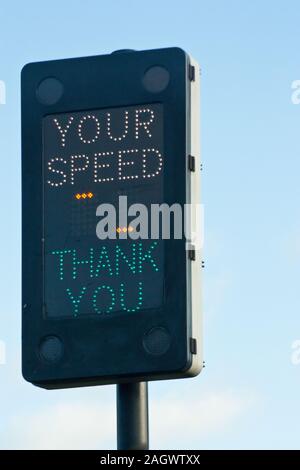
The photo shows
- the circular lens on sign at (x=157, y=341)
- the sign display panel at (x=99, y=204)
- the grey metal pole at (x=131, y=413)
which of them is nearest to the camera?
the circular lens on sign at (x=157, y=341)

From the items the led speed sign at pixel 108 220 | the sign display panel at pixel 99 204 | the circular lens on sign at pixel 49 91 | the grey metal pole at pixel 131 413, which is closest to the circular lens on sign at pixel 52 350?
the led speed sign at pixel 108 220

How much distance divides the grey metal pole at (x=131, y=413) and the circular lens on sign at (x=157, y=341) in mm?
472

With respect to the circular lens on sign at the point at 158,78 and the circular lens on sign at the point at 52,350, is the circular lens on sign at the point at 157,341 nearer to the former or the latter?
the circular lens on sign at the point at 52,350

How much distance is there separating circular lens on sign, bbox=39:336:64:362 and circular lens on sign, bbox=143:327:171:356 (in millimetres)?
432

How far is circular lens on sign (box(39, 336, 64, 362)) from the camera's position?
7.72 meters

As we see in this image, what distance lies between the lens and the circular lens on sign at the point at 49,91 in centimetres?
816

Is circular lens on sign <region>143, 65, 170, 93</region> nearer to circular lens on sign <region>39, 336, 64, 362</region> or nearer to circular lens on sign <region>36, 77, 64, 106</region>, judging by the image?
circular lens on sign <region>36, 77, 64, 106</region>

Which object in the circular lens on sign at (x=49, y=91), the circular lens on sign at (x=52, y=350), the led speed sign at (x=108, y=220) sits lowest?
the circular lens on sign at (x=52, y=350)

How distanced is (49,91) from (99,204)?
71 centimetres

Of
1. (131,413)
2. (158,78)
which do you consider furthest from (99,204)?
(131,413)

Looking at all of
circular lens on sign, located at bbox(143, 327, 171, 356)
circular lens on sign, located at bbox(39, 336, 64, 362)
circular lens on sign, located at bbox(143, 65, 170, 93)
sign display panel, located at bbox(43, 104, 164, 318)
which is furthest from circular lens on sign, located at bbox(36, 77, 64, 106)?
circular lens on sign, located at bbox(143, 327, 171, 356)
